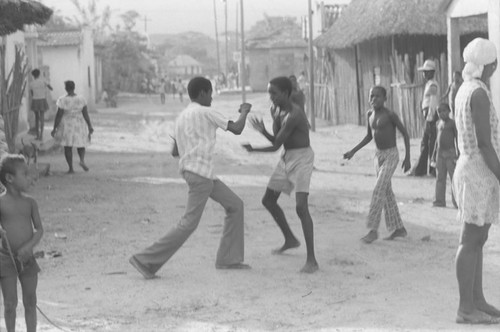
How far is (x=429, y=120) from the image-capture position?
1598 cm

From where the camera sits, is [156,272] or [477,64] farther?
[156,272]

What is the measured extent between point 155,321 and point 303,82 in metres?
28.3

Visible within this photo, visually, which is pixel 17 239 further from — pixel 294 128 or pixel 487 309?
pixel 294 128

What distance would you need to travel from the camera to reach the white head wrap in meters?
7.07

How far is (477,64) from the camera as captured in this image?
23.3 ft

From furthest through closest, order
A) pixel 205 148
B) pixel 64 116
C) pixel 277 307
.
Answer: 1. pixel 64 116
2. pixel 205 148
3. pixel 277 307

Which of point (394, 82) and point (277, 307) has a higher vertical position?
point (394, 82)

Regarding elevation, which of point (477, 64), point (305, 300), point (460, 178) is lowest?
point (305, 300)

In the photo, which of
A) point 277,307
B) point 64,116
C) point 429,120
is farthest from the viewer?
point 64,116

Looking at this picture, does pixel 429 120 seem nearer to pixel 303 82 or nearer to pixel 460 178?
pixel 460 178

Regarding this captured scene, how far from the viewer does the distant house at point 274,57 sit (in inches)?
2456

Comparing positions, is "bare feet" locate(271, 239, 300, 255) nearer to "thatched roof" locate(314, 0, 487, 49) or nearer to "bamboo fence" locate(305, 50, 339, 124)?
"thatched roof" locate(314, 0, 487, 49)

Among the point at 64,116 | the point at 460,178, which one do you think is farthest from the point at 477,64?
the point at 64,116

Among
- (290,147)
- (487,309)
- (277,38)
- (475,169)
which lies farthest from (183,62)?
(475,169)
